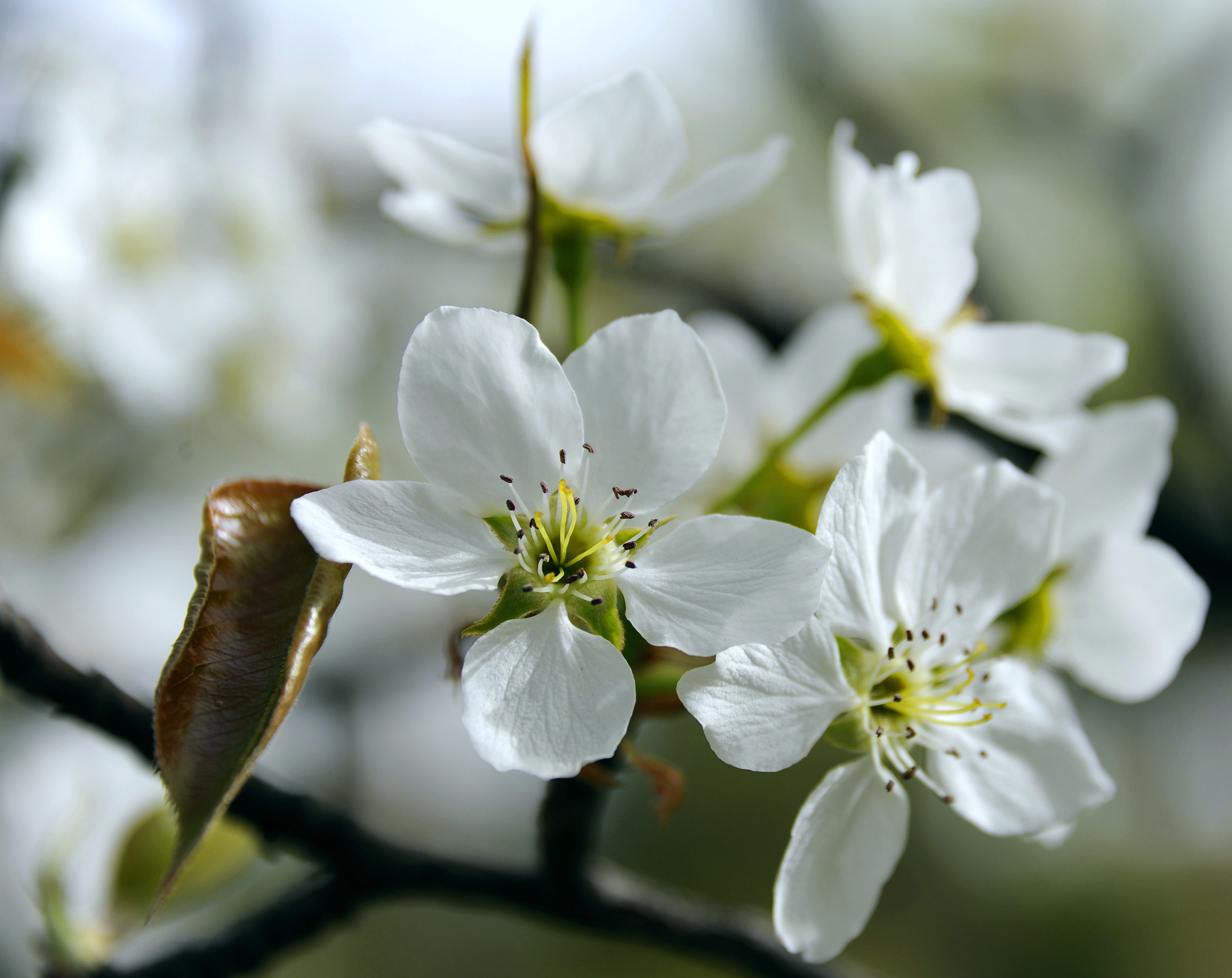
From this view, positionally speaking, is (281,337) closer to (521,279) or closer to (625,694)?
(521,279)

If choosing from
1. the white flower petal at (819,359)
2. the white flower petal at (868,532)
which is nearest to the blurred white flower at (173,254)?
the white flower petal at (819,359)

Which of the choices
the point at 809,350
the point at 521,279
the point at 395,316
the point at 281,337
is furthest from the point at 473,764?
the point at 521,279

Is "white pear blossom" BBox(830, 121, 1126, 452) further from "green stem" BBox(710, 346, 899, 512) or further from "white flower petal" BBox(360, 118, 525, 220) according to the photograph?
"white flower petal" BBox(360, 118, 525, 220)

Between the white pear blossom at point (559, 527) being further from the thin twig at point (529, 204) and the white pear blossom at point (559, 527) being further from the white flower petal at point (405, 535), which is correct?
the thin twig at point (529, 204)

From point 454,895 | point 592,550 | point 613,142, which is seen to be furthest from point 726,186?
point 454,895

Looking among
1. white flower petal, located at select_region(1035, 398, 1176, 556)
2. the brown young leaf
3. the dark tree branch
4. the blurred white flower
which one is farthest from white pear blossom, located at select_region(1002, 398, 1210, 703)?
the blurred white flower
